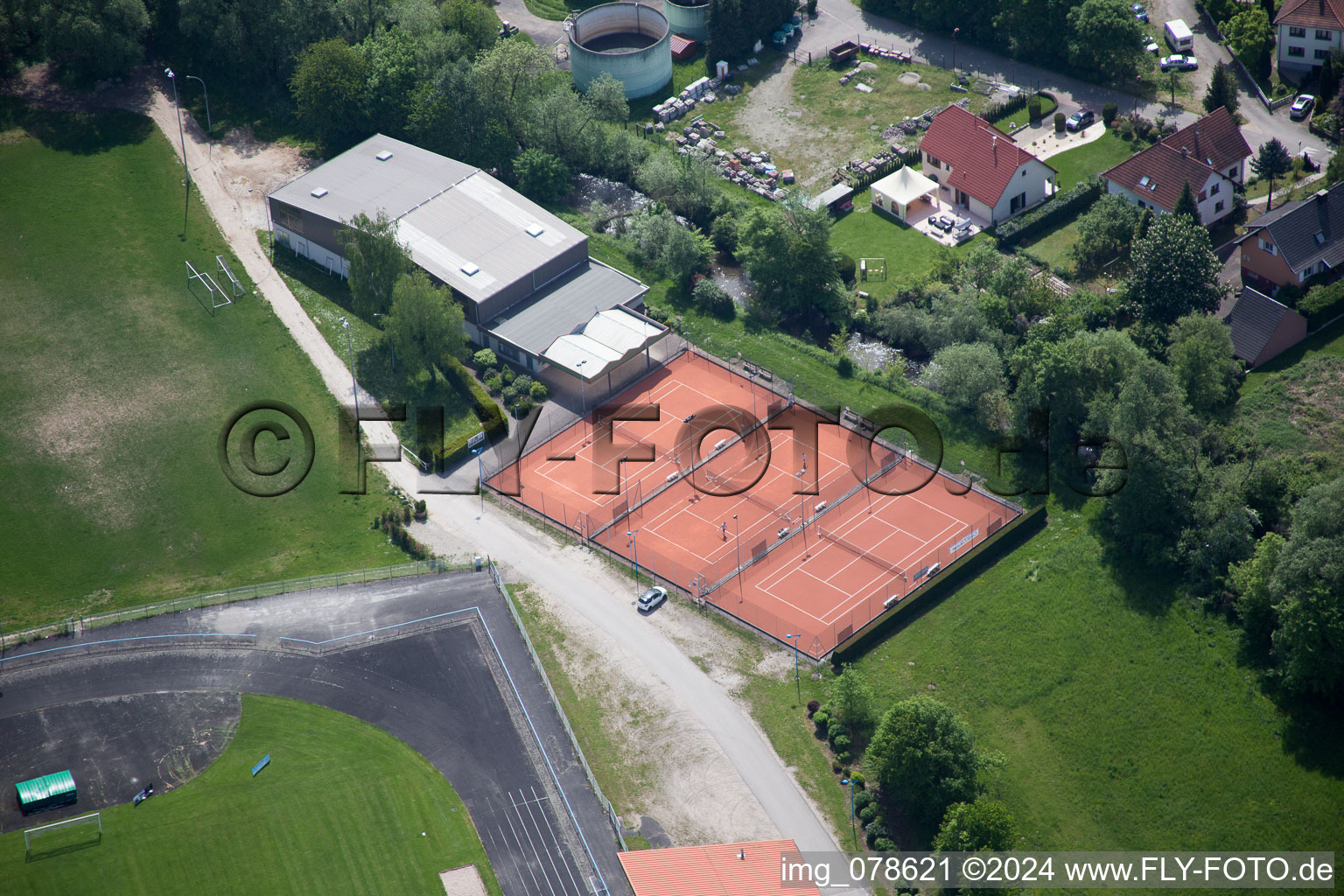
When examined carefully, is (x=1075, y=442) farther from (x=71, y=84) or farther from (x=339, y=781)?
(x=71, y=84)

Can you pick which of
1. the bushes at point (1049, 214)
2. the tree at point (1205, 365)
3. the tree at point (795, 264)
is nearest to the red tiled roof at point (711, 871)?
the tree at point (1205, 365)

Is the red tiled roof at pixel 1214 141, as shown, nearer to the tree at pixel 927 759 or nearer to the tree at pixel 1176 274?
the tree at pixel 1176 274

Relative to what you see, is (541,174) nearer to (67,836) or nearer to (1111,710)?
(1111,710)

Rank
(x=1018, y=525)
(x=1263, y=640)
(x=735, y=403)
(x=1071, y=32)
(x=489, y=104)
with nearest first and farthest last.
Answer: (x=1263, y=640) → (x=1018, y=525) → (x=735, y=403) → (x=489, y=104) → (x=1071, y=32)

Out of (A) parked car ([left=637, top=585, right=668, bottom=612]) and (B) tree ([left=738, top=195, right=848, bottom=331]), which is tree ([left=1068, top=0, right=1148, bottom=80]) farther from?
(A) parked car ([left=637, top=585, right=668, bottom=612])

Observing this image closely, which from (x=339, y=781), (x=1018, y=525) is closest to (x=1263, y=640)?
(x=1018, y=525)

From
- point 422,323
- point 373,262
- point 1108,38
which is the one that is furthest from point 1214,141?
point 373,262
